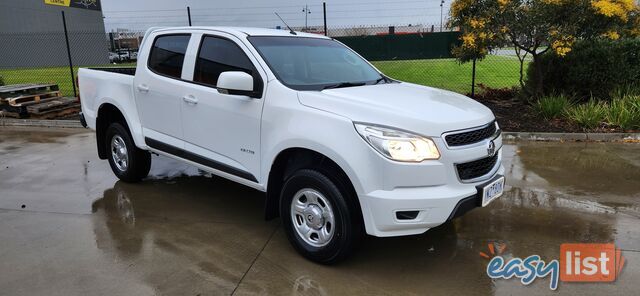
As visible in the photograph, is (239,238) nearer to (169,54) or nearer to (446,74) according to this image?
(169,54)

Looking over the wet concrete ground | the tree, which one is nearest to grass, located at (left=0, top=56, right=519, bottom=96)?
the tree

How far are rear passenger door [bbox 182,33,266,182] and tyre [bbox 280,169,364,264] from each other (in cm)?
50

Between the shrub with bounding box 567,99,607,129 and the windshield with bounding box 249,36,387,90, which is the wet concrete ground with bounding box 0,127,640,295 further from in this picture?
the shrub with bounding box 567,99,607,129

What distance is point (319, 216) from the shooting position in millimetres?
3549

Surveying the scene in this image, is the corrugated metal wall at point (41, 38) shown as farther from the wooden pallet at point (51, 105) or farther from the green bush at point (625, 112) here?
the green bush at point (625, 112)

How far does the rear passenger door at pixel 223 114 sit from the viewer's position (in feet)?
13.0

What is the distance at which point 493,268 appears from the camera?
11.9ft

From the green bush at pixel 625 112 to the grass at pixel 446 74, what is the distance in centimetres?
481

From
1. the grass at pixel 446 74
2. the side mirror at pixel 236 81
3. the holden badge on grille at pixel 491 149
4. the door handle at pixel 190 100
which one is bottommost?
the grass at pixel 446 74

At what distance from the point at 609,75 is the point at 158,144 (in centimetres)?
815

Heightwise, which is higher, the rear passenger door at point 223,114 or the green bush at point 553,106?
the rear passenger door at point 223,114

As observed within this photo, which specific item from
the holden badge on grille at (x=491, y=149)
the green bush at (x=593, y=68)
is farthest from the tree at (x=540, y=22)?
the holden badge on grille at (x=491, y=149)

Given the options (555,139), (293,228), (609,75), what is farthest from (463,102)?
(609,75)
